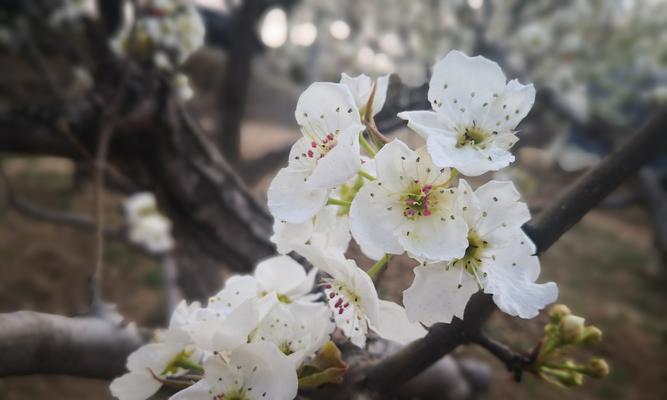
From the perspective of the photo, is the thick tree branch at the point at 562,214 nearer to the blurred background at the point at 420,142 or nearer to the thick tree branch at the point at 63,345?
the blurred background at the point at 420,142

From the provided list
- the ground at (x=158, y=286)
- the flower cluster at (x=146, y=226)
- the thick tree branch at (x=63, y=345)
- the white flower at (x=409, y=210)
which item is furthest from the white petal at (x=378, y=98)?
the flower cluster at (x=146, y=226)

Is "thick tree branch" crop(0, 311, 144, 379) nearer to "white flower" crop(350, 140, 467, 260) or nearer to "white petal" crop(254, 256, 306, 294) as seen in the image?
"white petal" crop(254, 256, 306, 294)

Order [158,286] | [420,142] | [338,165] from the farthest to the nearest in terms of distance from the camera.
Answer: [158,286], [420,142], [338,165]

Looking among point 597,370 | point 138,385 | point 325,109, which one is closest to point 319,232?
point 325,109

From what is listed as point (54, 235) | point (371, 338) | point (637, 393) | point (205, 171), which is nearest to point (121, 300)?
point (54, 235)

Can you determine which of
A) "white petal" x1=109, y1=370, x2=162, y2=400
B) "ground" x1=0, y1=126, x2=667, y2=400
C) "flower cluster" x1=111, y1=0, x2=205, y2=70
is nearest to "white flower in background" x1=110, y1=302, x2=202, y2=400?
"white petal" x1=109, y1=370, x2=162, y2=400

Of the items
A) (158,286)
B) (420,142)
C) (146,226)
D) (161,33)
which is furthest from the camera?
(158,286)

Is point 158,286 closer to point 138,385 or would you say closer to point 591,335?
point 138,385
